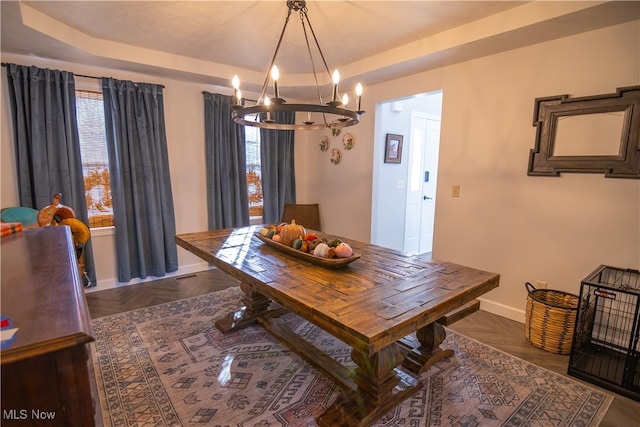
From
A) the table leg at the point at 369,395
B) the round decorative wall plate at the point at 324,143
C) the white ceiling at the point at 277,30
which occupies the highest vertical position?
the white ceiling at the point at 277,30

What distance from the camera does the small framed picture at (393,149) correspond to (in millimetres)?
4188

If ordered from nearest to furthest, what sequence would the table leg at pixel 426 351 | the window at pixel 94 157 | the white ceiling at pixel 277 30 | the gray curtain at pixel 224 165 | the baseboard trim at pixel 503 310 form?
the table leg at pixel 426 351, the white ceiling at pixel 277 30, the baseboard trim at pixel 503 310, the window at pixel 94 157, the gray curtain at pixel 224 165

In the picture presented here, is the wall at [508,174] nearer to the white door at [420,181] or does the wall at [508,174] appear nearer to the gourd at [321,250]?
the white door at [420,181]

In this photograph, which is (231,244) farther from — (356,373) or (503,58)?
(503,58)

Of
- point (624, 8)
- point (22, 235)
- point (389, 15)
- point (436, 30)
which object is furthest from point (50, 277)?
point (624, 8)

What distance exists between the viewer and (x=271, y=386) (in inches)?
78.6

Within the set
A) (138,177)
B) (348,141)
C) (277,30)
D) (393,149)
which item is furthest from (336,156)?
(138,177)

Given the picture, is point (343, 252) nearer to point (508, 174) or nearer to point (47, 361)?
point (47, 361)

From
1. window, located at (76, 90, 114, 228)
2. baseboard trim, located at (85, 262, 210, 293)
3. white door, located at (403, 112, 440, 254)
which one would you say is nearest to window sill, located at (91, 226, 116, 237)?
window, located at (76, 90, 114, 228)

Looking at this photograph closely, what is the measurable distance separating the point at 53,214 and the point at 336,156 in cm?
325

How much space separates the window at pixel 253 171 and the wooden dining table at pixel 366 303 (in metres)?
2.15

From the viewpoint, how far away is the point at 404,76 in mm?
3535

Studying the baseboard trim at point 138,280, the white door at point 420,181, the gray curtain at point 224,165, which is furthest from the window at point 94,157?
the white door at point 420,181

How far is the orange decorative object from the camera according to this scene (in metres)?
2.26
